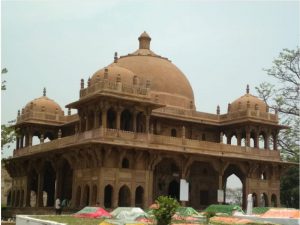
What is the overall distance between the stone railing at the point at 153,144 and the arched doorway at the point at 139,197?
276 centimetres

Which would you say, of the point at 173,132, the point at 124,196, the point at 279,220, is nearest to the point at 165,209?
the point at 279,220

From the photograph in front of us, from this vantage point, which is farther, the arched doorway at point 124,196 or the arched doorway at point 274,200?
the arched doorway at point 274,200

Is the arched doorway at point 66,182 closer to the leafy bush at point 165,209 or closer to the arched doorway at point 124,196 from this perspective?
the arched doorway at point 124,196

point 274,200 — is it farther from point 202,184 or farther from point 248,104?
point 248,104

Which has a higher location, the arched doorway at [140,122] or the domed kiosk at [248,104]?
the domed kiosk at [248,104]

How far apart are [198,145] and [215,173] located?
16.0ft

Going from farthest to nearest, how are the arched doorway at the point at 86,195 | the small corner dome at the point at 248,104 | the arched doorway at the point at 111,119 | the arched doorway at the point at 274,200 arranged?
the arched doorway at the point at 274,200
the small corner dome at the point at 248,104
the arched doorway at the point at 111,119
the arched doorway at the point at 86,195

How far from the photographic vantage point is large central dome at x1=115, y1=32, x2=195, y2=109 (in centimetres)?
3347

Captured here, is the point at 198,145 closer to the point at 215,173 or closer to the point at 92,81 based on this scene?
the point at 215,173

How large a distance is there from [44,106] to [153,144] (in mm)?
11952

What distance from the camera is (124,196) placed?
94.4 ft

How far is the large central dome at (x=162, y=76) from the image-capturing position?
33.5 meters

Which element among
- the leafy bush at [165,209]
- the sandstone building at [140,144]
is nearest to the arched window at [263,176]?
the sandstone building at [140,144]

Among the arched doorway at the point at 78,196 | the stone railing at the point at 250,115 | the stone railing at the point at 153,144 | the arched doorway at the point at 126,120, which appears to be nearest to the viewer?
the stone railing at the point at 153,144
